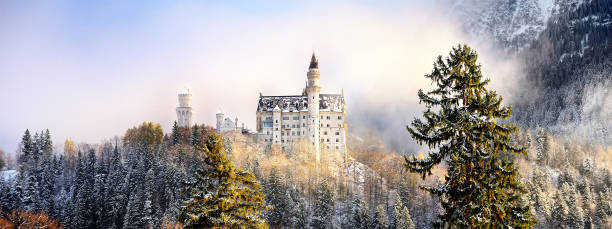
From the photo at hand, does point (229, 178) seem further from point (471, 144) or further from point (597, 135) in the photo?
point (597, 135)

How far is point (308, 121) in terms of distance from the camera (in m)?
123

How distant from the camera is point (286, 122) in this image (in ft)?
407

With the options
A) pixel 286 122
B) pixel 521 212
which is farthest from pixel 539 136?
pixel 521 212

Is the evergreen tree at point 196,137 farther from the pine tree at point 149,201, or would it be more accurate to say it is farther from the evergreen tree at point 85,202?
the evergreen tree at point 85,202

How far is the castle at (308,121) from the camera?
402ft

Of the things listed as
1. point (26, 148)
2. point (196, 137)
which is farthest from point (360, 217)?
point (26, 148)

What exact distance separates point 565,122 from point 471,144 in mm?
191837

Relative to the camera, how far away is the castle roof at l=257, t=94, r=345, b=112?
125 metres

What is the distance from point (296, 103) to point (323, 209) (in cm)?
3994

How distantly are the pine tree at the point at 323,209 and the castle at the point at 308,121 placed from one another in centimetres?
2596

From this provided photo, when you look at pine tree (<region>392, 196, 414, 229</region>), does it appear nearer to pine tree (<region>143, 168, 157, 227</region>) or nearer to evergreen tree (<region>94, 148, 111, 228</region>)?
pine tree (<region>143, 168, 157, 227</region>)

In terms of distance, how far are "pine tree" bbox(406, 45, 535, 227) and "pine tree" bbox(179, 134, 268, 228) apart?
29.1ft

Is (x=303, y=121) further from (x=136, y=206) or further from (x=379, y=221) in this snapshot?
(x=136, y=206)

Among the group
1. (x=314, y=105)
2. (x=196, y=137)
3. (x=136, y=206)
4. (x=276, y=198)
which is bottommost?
(x=136, y=206)
